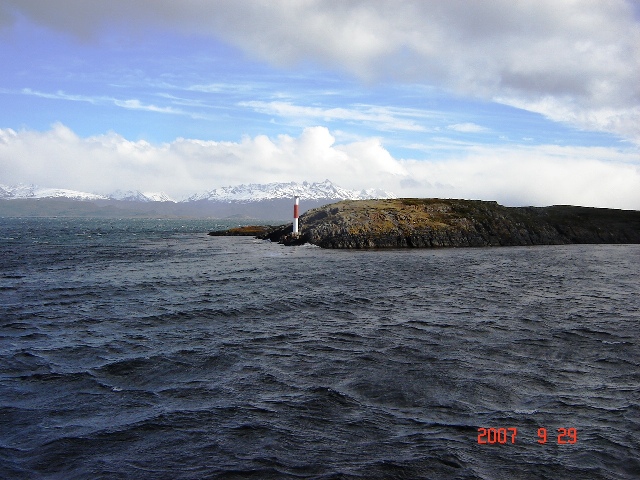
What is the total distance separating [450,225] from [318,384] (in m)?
75.5

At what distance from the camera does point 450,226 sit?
284ft

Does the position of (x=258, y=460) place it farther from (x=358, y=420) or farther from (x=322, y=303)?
(x=322, y=303)
